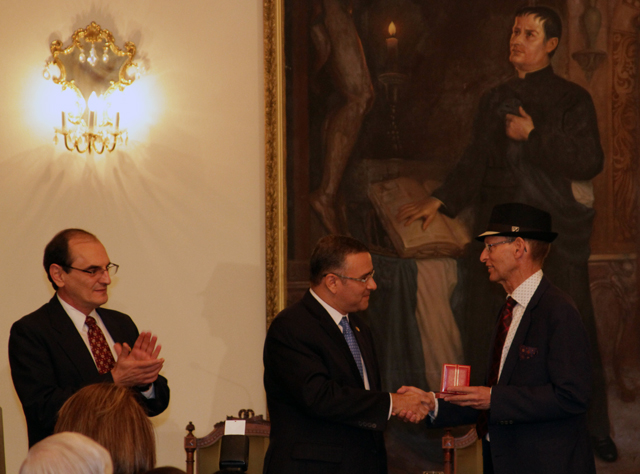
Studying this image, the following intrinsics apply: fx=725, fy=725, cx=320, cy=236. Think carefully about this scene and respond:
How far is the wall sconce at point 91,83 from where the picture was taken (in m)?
5.59

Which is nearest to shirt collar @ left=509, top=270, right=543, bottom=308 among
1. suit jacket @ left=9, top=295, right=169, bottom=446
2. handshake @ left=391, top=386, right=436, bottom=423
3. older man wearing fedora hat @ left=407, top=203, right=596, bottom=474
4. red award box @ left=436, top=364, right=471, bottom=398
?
older man wearing fedora hat @ left=407, top=203, right=596, bottom=474

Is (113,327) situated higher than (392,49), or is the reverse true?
(392,49)

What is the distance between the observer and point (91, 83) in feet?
18.4

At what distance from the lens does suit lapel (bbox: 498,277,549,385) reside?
3.66 m

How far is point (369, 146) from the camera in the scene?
543 cm

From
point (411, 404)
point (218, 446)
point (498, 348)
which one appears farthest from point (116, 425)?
point (218, 446)

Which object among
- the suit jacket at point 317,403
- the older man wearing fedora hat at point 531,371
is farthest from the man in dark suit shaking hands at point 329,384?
the older man wearing fedora hat at point 531,371

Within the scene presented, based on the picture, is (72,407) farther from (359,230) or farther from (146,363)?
(359,230)

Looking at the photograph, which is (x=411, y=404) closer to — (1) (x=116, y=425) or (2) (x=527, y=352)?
(2) (x=527, y=352)

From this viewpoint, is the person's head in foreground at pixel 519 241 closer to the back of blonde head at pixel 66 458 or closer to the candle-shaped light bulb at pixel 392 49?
the candle-shaped light bulb at pixel 392 49

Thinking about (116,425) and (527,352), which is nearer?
(116,425)

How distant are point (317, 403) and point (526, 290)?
1.23 metres

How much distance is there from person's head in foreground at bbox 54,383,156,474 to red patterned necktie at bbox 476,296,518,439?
6.70 feet

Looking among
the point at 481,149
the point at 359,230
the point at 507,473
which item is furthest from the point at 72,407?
the point at 481,149
